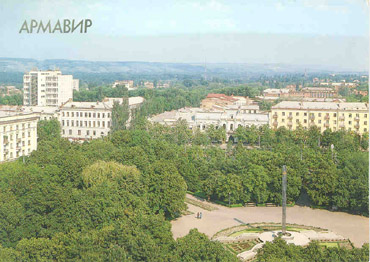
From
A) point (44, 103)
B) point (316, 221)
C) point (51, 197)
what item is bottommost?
point (316, 221)

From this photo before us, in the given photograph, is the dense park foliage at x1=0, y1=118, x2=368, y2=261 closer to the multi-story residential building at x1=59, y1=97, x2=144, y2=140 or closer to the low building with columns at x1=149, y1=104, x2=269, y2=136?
the low building with columns at x1=149, y1=104, x2=269, y2=136

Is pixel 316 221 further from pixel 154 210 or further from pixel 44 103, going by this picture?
pixel 44 103

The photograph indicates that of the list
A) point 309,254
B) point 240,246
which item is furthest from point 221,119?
point 309,254

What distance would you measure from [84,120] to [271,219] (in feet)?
19.2

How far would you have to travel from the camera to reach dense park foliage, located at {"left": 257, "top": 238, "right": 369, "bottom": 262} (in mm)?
3096

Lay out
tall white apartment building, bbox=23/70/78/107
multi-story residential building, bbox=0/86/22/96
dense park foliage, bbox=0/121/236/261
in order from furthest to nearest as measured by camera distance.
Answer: tall white apartment building, bbox=23/70/78/107 → multi-story residential building, bbox=0/86/22/96 → dense park foliage, bbox=0/121/236/261

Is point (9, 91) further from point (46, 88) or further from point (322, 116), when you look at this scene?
point (322, 116)

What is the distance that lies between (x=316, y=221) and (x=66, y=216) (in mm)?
2427

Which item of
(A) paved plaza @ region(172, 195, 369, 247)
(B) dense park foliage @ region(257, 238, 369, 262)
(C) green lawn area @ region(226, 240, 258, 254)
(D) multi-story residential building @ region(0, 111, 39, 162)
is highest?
(D) multi-story residential building @ region(0, 111, 39, 162)

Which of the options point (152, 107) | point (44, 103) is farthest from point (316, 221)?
point (152, 107)

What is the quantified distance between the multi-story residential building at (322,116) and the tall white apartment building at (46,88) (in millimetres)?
3957

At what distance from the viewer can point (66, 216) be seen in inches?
163

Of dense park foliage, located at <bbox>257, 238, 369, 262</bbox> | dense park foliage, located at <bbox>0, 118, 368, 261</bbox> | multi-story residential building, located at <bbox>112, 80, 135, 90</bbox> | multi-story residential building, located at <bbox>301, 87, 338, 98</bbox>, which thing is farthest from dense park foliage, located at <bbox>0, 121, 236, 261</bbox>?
multi-story residential building, located at <bbox>112, 80, 135, 90</bbox>

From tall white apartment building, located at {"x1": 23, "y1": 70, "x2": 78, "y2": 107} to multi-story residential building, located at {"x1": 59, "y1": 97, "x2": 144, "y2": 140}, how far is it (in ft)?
0.80
